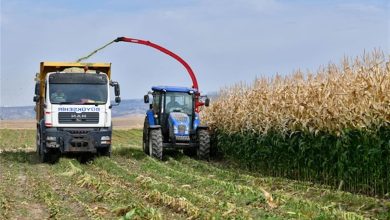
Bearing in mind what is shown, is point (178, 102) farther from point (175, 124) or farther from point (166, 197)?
point (166, 197)

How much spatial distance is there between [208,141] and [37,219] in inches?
→ 424

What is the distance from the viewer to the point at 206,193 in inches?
485

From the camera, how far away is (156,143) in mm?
20141

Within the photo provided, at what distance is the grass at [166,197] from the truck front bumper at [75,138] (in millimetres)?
1188

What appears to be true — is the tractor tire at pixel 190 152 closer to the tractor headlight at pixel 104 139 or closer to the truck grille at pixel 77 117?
the tractor headlight at pixel 104 139

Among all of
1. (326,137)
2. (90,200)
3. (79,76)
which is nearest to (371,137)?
(326,137)

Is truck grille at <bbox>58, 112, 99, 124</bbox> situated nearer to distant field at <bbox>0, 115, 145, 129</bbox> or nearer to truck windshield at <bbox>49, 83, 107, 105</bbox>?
truck windshield at <bbox>49, 83, 107, 105</bbox>

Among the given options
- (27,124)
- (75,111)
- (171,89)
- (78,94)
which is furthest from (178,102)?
(27,124)

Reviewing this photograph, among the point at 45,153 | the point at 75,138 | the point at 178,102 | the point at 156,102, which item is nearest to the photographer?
the point at 75,138

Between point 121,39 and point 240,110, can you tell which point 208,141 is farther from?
point 121,39

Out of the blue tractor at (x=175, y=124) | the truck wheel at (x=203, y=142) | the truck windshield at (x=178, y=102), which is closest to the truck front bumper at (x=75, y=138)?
the blue tractor at (x=175, y=124)

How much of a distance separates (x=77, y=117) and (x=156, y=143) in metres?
2.69

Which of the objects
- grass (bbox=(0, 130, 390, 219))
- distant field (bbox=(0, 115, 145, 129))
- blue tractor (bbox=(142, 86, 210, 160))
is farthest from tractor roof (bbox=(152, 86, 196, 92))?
distant field (bbox=(0, 115, 145, 129))

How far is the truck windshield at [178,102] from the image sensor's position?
20.9 m
